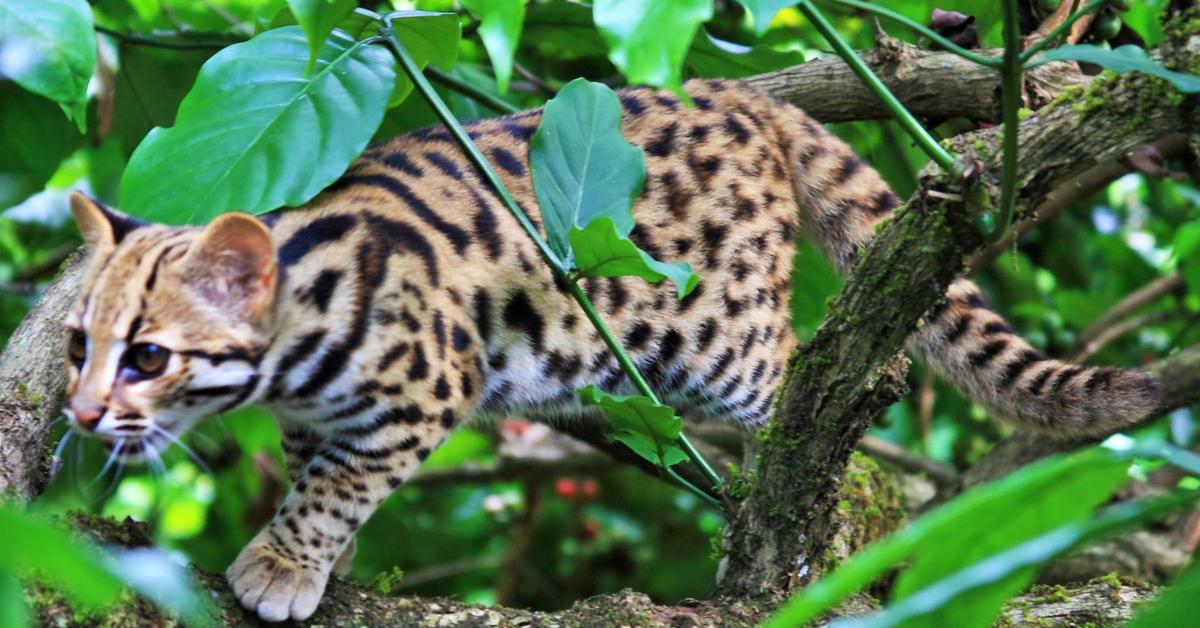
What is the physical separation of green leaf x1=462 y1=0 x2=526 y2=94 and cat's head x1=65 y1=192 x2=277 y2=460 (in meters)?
0.94

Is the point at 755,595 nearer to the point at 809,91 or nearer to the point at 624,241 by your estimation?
the point at 624,241

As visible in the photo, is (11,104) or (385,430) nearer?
(385,430)

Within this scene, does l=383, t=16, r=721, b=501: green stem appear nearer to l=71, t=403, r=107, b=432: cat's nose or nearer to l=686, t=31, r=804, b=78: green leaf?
l=71, t=403, r=107, b=432: cat's nose

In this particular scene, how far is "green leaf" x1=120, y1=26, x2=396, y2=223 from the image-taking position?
2.35 metres

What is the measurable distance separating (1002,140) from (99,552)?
5.14 ft

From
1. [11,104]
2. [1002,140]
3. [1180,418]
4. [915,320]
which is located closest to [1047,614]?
[915,320]

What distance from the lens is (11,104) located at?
315 cm

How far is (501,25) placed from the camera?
4.75 feet

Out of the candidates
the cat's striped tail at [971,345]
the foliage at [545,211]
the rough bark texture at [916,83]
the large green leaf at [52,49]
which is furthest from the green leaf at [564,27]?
the large green leaf at [52,49]

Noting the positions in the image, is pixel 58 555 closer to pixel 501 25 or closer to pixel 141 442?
pixel 501 25

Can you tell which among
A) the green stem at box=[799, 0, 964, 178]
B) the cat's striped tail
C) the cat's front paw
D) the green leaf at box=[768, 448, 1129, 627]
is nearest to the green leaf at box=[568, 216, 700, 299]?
the green stem at box=[799, 0, 964, 178]

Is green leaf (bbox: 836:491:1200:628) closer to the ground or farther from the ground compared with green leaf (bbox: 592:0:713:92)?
closer to the ground

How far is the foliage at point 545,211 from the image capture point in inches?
35.4

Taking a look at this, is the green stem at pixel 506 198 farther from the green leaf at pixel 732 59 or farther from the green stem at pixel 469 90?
the green leaf at pixel 732 59
